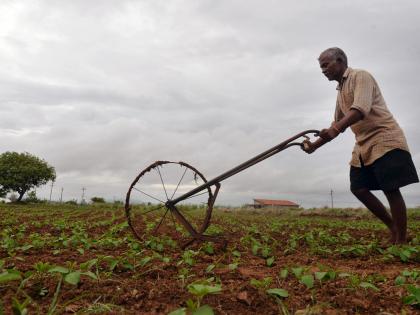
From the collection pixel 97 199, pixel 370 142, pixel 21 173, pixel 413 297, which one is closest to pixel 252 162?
pixel 370 142

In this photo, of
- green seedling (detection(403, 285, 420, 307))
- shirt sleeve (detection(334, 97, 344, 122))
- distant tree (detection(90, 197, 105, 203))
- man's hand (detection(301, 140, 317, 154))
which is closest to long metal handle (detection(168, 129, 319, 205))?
man's hand (detection(301, 140, 317, 154))

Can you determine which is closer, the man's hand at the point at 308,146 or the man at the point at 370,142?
the man at the point at 370,142

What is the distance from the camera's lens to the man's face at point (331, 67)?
468 centimetres

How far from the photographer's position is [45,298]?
6.86ft

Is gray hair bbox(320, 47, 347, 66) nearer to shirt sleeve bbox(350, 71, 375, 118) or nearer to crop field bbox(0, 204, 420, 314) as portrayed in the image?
shirt sleeve bbox(350, 71, 375, 118)

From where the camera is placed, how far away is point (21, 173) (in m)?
46.4

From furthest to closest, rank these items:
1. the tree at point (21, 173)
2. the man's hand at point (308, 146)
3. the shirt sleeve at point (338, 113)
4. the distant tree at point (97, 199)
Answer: the tree at point (21, 173) → the distant tree at point (97, 199) → the shirt sleeve at point (338, 113) → the man's hand at point (308, 146)

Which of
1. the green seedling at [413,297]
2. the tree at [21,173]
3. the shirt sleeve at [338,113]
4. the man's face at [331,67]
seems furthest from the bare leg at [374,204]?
the tree at [21,173]

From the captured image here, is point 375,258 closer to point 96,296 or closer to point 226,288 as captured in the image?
point 226,288

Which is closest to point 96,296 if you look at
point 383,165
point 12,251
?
point 12,251

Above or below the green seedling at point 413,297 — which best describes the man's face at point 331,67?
above

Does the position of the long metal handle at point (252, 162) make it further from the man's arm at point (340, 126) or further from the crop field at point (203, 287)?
the crop field at point (203, 287)

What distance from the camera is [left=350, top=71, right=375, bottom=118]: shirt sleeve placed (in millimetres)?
4246

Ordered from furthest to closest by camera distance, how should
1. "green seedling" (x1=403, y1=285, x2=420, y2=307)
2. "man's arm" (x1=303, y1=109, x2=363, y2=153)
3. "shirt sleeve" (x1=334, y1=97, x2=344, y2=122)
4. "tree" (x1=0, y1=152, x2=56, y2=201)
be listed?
"tree" (x1=0, y1=152, x2=56, y2=201), "shirt sleeve" (x1=334, y1=97, x2=344, y2=122), "man's arm" (x1=303, y1=109, x2=363, y2=153), "green seedling" (x1=403, y1=285, x2=420, y2=307)
